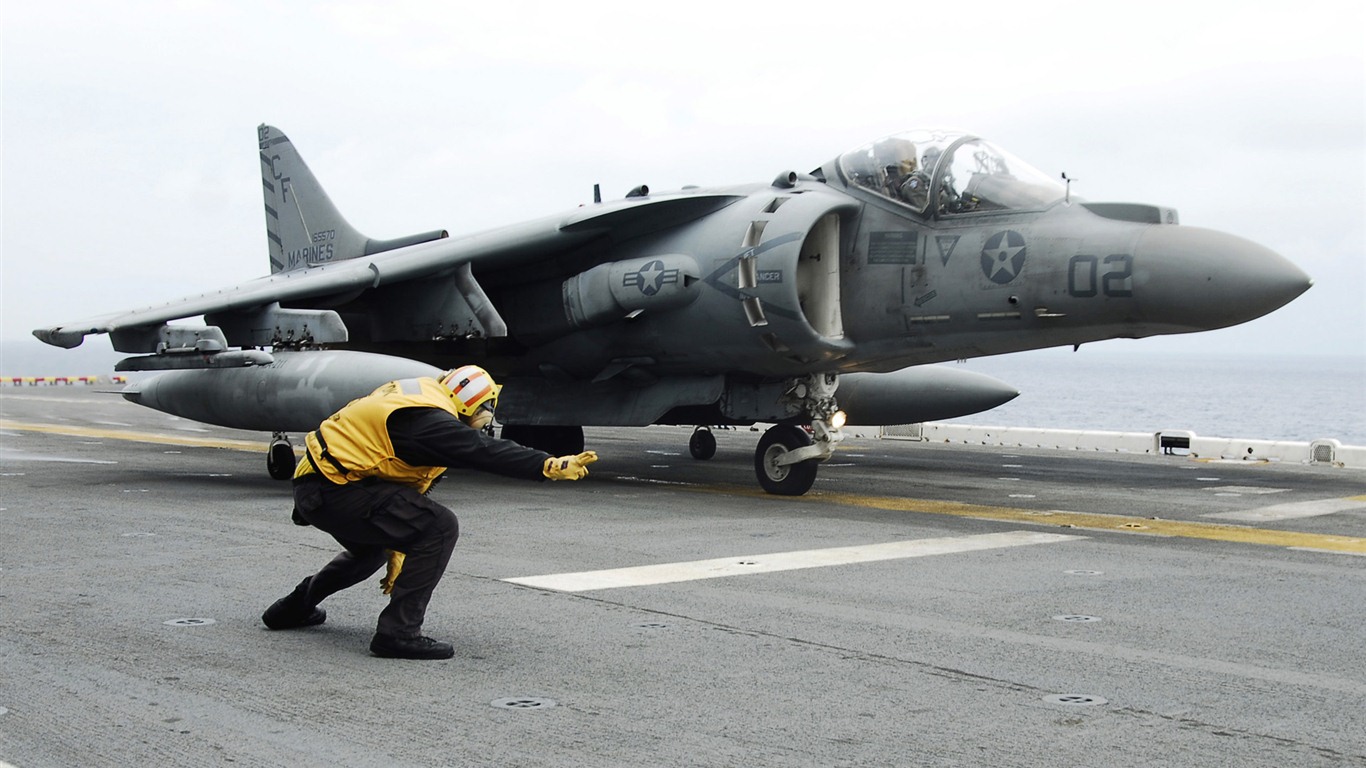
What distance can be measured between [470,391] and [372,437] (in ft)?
1.57

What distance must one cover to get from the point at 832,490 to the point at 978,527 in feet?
11.6

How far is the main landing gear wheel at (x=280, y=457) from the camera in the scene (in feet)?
48.1

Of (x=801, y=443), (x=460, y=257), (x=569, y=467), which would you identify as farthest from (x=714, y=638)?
(x=460, y=257)

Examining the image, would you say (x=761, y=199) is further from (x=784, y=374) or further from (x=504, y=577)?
(x=504, y=577)

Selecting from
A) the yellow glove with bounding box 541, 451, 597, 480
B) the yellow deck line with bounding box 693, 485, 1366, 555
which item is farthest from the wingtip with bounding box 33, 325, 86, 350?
the yellow glove with bounding box 541, 451, 597, 480

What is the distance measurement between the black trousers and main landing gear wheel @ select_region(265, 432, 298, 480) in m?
8.83

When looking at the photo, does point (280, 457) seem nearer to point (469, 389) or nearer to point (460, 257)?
point (460, 257)

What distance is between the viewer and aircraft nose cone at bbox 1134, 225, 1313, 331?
1077 cm

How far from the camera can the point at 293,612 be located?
21.0ft

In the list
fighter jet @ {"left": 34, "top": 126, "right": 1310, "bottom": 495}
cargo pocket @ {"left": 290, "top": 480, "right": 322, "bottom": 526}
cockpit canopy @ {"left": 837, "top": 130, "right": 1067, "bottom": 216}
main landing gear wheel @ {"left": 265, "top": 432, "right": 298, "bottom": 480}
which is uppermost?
cockpit canopy @ {"left": 837, "top": 130, "right": 1067, "bottom": 216}

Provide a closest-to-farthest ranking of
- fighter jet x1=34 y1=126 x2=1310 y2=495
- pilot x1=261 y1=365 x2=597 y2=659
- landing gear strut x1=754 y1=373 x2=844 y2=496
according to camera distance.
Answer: pilot x1=261 y1=365 x2=597 y2=659 < fighter jet x1=34 y1=126 x2=1310 y2=495 < landing gear strut x1=754 y1=373 x2=844 y2=496

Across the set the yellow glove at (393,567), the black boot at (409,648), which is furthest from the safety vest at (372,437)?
the black boot at (409,648)

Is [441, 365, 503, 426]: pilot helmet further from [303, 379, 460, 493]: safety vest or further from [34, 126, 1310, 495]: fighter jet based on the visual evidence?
[34, 126, 1310, 495]: fighter jet

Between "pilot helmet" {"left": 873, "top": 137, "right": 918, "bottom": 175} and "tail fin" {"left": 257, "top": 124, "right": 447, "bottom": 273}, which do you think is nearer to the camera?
"pilot helmet" {"left": 873, "top": 137, "right": 918, "bottom": 175}
